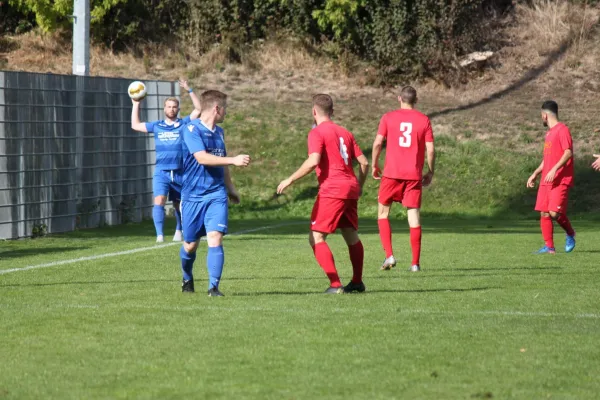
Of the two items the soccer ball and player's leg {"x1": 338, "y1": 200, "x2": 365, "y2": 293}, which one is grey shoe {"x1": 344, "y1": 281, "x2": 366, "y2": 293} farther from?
the soccer ball

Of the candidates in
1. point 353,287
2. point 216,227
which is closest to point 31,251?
point 216,227

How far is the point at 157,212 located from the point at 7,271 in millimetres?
4274

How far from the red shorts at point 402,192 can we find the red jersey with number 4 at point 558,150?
2682mm

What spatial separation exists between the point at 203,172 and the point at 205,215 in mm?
366

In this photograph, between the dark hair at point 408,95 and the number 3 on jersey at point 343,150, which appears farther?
the dark hair at point 408,95

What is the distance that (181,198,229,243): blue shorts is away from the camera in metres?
10.2

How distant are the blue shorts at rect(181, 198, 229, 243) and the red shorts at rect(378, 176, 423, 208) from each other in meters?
3.54

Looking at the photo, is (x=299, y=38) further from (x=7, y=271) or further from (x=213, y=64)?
(x=7, y=271)

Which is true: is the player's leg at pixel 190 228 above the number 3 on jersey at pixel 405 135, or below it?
below

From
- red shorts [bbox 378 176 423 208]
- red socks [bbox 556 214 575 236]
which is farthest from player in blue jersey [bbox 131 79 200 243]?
red socks [bbox 556 214 575 236]

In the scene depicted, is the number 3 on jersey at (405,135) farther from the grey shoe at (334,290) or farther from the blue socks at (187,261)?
the blue socks at (187,261)

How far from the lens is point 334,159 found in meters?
10.6

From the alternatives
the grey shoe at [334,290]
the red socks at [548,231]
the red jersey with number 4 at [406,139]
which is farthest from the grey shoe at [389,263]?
the red socks at [548,231]

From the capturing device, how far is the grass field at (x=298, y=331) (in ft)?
21.3
